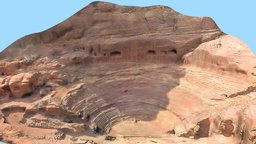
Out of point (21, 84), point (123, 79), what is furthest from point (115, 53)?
point (21, 84)

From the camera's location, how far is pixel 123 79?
61.3 ft

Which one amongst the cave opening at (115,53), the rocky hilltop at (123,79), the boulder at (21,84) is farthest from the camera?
the cave opening at (115,53)

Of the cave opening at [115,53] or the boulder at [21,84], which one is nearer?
the boulder at [21,84]

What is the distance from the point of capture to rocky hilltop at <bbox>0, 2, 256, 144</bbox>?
14.9 meters

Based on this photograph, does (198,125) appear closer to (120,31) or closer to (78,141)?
(78,141)

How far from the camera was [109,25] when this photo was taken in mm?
19062

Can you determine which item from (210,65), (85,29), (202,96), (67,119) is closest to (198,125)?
(202,96)

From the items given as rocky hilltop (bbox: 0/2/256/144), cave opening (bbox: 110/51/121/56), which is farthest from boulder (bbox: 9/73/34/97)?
cave opening (bbox: 110/51/121/56)

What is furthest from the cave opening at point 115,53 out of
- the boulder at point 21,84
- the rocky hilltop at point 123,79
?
the boulder at point 21,84

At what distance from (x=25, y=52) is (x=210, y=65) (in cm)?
721

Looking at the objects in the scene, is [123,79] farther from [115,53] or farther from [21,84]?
[21,84]

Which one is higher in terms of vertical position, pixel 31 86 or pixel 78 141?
pixel 31 86

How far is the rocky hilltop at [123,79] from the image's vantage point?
14859 millimetres

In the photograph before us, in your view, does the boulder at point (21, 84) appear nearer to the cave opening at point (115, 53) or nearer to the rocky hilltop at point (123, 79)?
the rocky hilltop at point (123, 79)
